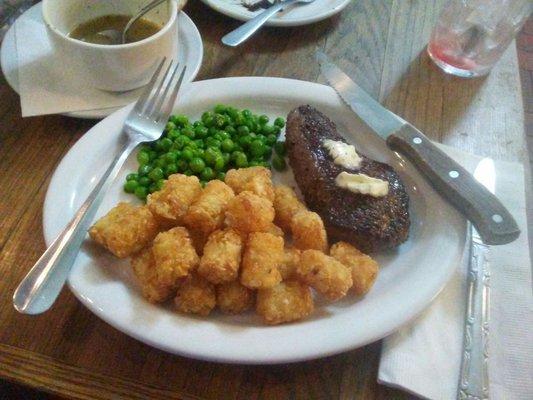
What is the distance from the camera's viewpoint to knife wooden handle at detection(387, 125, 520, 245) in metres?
1.21

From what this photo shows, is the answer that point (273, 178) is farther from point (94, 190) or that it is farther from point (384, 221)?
point (94, 190)

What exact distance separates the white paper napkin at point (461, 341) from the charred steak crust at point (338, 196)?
0.70 feet

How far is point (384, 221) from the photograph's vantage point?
125 cm

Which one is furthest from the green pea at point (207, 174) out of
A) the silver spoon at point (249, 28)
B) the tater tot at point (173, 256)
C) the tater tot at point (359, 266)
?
the silver spoon at point (249, 28)

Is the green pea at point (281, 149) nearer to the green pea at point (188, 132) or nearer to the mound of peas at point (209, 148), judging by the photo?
the mound of peas at point (209, 148)

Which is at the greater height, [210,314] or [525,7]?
[525,7]

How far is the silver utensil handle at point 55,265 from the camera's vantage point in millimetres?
977

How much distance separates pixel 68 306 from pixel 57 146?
60 cm

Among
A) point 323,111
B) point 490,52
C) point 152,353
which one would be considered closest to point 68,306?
point 152,353

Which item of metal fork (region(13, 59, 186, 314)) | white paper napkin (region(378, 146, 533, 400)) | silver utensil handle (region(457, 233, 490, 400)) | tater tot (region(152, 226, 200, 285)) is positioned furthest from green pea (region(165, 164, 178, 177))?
silver utensil handle (region(457, 233, 490, 400))

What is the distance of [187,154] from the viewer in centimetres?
144

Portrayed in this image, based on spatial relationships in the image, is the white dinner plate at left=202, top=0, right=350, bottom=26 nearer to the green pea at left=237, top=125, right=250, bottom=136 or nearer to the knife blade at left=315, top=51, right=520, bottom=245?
the knife blade at left=315, top=51, right=520, bottom=245

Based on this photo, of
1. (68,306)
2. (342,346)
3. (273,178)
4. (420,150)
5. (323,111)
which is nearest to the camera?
(342,346)

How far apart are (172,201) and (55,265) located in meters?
0.30
